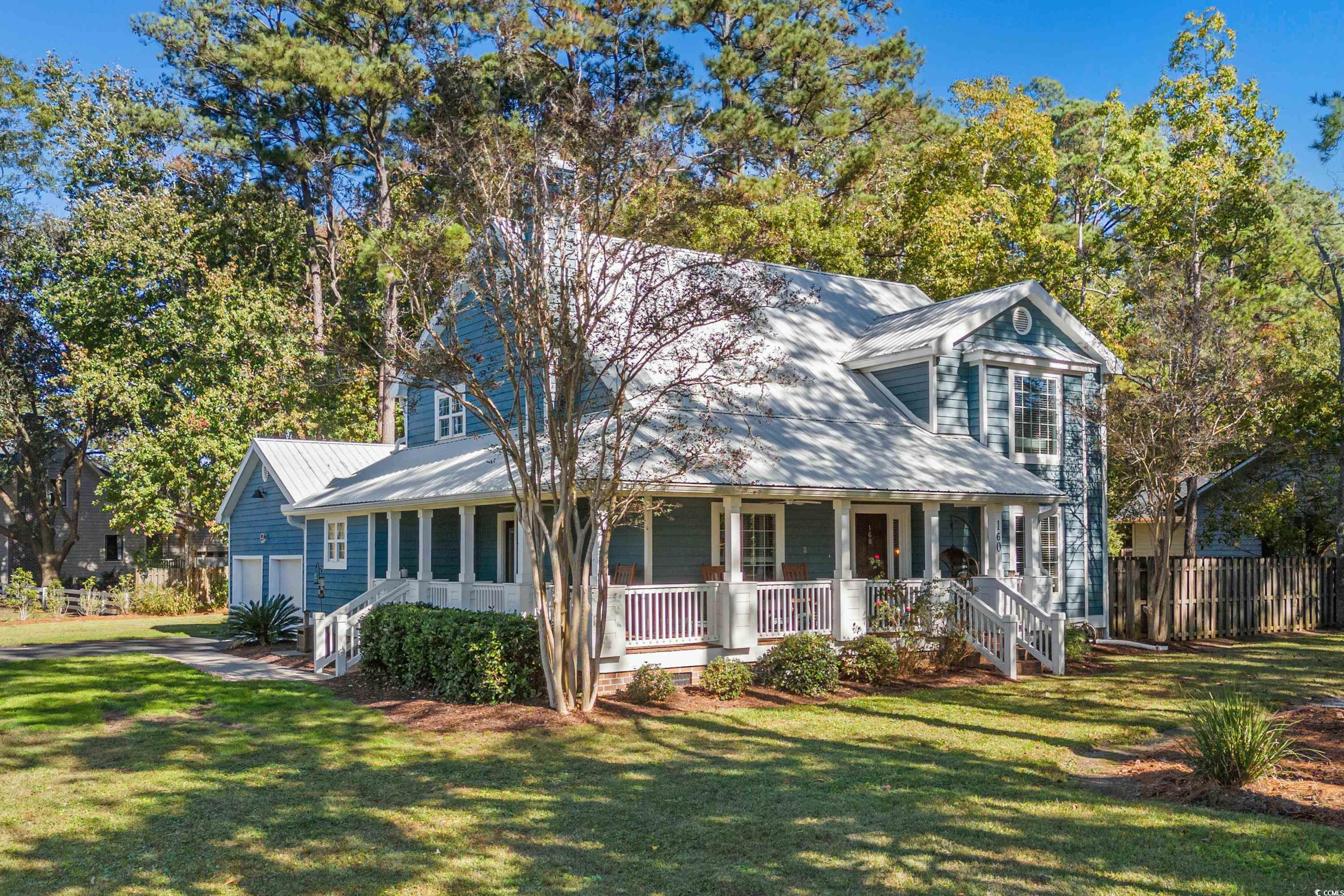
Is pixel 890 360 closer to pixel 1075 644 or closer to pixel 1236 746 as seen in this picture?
pixel 1075 644

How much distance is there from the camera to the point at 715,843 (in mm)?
7184

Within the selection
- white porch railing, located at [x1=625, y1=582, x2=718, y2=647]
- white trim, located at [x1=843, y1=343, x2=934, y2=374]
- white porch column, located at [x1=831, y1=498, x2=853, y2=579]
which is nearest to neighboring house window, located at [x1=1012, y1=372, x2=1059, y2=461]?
white trim, located at [x1=843, y1=343, x2=934, y2=374]

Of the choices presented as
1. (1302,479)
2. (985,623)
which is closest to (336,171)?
(985,623)

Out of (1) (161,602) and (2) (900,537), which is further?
(1) (161,602)

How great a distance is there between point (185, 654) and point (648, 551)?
30.6ft

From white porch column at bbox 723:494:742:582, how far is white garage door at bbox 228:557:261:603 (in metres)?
14.2

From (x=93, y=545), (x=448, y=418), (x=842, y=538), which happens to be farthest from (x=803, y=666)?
(x=93, y=545)

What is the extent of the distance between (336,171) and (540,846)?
33.1m

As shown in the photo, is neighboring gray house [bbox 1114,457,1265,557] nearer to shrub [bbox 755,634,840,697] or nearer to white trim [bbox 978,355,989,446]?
white trim [bbox 978,355,989,446]

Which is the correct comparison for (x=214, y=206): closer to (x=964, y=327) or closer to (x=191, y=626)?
(x=191, y=626)

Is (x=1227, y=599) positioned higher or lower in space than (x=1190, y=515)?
lower

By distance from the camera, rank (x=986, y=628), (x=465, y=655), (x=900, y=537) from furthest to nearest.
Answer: (x=900, y=537) < (x=986, y=628) < (x=465, y=655)

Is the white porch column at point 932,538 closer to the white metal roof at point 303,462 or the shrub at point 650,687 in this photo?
the shrub at point 650,687

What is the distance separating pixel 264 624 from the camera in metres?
20.3
